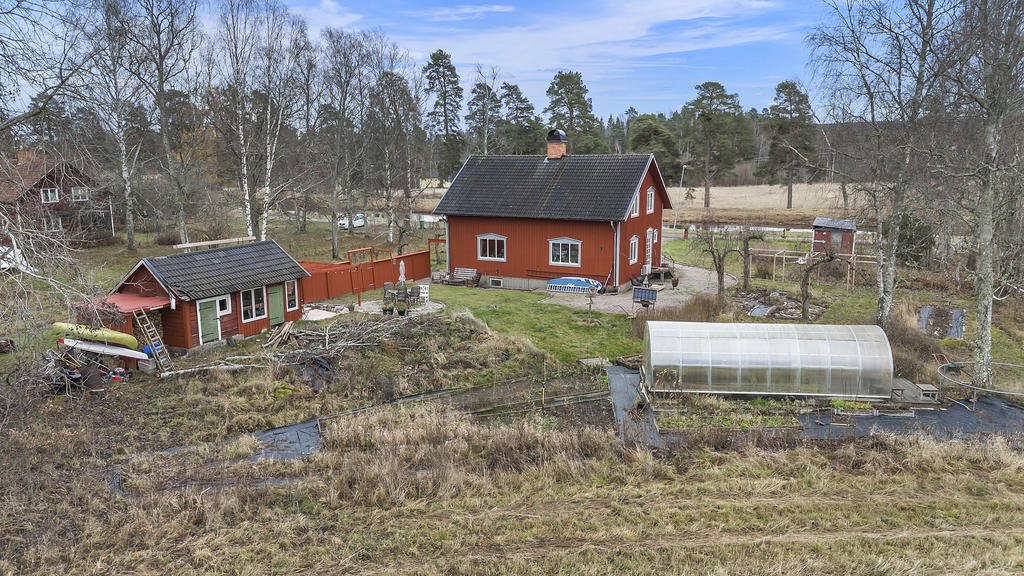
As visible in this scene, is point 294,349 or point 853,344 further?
point 294,349

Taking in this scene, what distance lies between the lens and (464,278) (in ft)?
95.8

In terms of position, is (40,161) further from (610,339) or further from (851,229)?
(851,229)

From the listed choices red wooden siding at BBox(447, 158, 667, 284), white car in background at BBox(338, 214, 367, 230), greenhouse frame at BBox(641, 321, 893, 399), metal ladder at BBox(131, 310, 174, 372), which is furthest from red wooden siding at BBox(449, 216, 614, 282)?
white car in background at BBox(338, 214, 367, 230)

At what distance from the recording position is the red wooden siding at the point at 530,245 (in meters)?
27.2

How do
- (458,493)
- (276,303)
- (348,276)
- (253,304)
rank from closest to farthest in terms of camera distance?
(458,493) → (253,304) → (276,303) → (348,276)

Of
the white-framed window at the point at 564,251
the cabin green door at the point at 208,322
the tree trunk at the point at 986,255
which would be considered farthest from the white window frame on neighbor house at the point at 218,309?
the tree trunk at the point at 986,255

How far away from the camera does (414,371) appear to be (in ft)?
58.4

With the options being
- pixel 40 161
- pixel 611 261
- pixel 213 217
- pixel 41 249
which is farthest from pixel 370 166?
pixel 41 249

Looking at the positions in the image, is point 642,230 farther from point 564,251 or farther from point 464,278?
point 464,278

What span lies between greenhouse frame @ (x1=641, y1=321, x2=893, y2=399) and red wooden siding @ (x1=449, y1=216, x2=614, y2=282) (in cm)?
1143

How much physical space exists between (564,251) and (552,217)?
1.62 m

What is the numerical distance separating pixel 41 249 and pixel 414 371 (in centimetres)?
994

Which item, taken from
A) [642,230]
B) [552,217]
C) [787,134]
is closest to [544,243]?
[552,217]

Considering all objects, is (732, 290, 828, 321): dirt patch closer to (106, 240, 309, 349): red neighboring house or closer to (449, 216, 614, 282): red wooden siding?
(449, 216, 614, 282): red wooden siding
